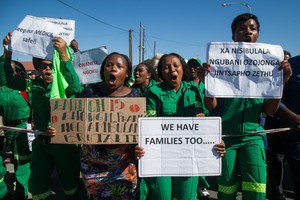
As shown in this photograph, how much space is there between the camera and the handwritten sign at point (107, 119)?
8.16ft

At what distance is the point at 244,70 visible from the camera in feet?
8.68

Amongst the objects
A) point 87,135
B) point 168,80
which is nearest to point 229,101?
point 168,80

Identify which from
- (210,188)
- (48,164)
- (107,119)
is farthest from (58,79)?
(210,188)

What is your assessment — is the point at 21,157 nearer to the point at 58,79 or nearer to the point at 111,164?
the point at 58,79

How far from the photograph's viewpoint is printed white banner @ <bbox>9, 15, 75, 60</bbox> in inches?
130

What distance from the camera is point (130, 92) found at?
8.82 ft

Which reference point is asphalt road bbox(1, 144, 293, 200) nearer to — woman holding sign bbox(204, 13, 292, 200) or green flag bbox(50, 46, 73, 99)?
woman holding sign bbox(204, 13, 292, 200)

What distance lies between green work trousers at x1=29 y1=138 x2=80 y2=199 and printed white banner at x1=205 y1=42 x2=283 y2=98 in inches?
66.7

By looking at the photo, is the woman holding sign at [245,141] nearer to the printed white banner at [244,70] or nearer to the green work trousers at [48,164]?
the printed white banner at [244,70]

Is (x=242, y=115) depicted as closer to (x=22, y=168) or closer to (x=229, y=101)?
(x=229, y=101)

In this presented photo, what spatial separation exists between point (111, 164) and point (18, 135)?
241 centimetres

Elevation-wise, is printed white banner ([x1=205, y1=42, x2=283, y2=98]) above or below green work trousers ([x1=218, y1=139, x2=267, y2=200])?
above

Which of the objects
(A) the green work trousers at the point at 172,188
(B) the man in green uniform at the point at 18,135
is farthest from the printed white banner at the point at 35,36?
(A) the green work trousers at the point at 172,188

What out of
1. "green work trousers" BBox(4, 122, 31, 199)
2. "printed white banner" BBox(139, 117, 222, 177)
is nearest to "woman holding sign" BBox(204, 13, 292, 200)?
"printed white banner" BBox(139, 117, 222, 177)
